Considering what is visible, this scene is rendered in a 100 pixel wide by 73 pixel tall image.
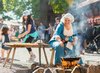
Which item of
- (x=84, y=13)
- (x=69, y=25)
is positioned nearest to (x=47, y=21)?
(x=84, y=13)

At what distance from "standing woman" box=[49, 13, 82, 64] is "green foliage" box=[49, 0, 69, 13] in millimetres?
19924

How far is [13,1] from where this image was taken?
39.8 m

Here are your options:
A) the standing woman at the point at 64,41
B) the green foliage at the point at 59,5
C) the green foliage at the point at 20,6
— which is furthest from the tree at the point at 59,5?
the standing woman at the point at 64,41

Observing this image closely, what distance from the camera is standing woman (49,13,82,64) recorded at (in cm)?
877

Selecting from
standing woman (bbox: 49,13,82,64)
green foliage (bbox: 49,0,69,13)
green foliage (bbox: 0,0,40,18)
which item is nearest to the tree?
green foliage (bbox: 49,0,69,13)

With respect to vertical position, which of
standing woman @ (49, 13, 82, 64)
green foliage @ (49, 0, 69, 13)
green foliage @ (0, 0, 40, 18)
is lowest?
standing woman @ (49, 13, 82, 64)

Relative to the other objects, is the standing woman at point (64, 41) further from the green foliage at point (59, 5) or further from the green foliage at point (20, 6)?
the green foliage at point (20, 6)

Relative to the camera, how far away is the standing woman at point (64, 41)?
345 inches

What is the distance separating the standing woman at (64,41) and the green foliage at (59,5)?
19.9m

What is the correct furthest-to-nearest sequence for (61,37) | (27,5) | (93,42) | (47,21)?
(27,5) < (47,21) < (93,42) < (61,37)

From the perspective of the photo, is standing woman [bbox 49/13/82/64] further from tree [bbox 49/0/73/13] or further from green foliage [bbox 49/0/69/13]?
green foliage [bbox 49/0/69/13]

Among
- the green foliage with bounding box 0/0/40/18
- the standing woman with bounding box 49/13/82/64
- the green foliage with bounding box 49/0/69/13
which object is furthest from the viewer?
the green foliage with bounding box 0/0/40/18

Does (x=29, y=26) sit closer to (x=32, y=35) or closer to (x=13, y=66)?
(x=32, y=35)

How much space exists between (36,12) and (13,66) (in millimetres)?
21982
